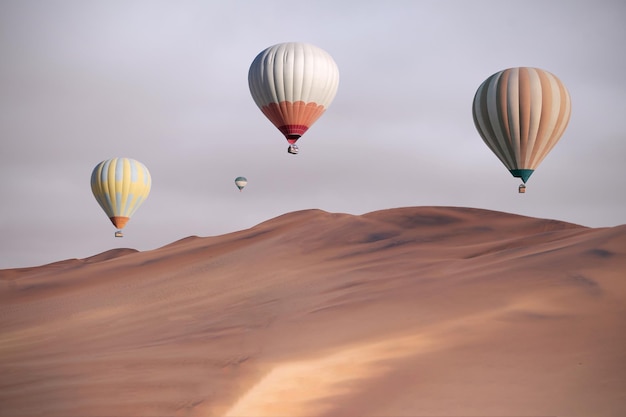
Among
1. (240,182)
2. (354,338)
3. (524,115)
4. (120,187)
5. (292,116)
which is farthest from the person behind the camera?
(240,182)

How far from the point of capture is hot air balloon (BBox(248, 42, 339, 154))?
33062 millimetres

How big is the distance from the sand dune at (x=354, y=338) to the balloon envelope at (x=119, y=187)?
7.34 meters

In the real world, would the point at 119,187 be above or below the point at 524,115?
below

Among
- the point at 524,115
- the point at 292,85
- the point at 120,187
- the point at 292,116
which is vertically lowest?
the point at 120,187

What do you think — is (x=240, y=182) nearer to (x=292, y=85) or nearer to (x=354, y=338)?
(x=292, y=85)

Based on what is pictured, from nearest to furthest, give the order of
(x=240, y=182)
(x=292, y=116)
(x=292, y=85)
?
1. (x=292, y=85)
2. (x=292, y=116)
3. (x=240, y=182)

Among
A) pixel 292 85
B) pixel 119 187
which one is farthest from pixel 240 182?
pixel 292 85

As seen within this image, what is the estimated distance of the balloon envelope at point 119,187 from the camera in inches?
1666

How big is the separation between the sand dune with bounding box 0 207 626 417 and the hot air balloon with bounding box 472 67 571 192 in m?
3.34

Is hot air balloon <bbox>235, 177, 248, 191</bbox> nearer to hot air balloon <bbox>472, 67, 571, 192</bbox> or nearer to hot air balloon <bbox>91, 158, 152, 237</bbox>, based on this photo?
hot air balloon <bbox>91, 158, 152, 237</bbox>

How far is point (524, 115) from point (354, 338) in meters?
15.1

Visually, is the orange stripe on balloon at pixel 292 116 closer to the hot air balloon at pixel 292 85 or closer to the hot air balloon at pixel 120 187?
the hot air balloon at pixel 292 85

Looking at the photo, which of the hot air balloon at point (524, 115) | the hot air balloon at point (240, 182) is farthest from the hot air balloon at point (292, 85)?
the hot air balloon at point (240, 182)

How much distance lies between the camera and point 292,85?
3300 centimetres
